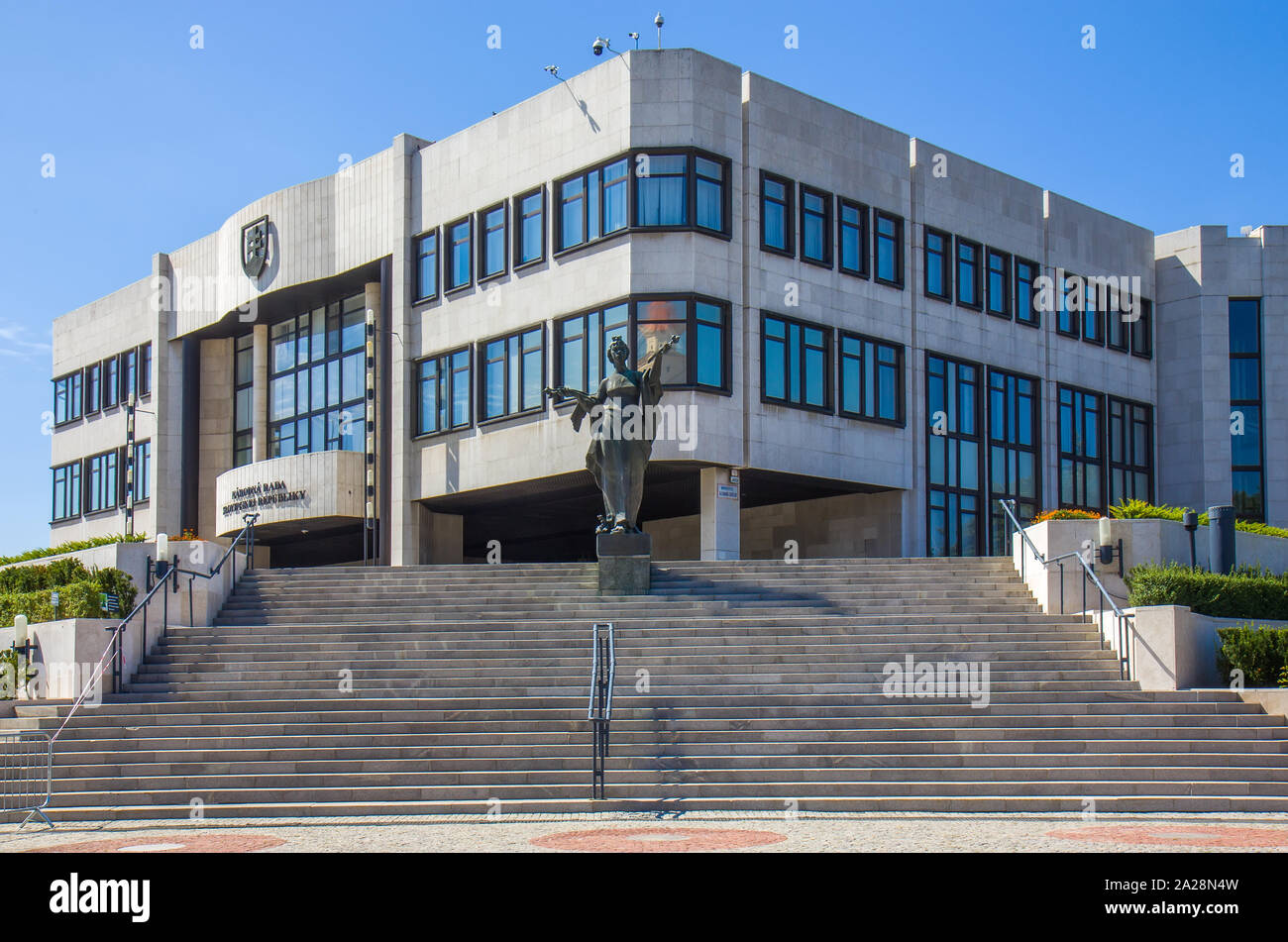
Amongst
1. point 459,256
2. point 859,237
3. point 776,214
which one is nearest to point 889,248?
point 859,237

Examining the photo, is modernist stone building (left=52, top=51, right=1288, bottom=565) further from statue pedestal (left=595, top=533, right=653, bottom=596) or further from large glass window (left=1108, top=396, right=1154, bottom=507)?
statue pedestal (left=595, top=533, right=653, bottom=596)

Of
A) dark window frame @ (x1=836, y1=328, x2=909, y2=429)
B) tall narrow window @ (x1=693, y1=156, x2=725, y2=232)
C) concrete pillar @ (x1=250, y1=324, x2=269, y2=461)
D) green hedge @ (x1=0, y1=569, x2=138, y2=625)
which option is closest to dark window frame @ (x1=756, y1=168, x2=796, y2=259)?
tall narrow window @ (x1=693, y1=156, x2=725, y2=232)

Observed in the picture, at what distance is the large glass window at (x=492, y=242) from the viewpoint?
33.7 metres

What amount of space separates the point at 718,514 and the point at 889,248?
29.2ft

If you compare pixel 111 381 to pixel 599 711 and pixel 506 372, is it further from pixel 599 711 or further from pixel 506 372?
pixel 599 711

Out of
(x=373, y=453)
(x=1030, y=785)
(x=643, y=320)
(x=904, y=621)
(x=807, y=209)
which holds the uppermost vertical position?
(x=807, y=209)

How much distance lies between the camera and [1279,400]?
41812 mm

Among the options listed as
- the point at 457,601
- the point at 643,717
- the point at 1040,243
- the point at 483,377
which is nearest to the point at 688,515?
the point at 483,377

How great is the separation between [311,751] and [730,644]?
6.07 metres

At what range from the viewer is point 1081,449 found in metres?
39.5

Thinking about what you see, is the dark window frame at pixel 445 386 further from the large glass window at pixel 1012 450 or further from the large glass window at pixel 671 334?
the large glass window at pixel 1012 450

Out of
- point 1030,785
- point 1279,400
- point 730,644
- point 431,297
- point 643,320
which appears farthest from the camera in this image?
point 1279,400

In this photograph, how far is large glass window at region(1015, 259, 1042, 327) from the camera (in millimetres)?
38156

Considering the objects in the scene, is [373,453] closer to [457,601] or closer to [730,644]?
[457,601]
